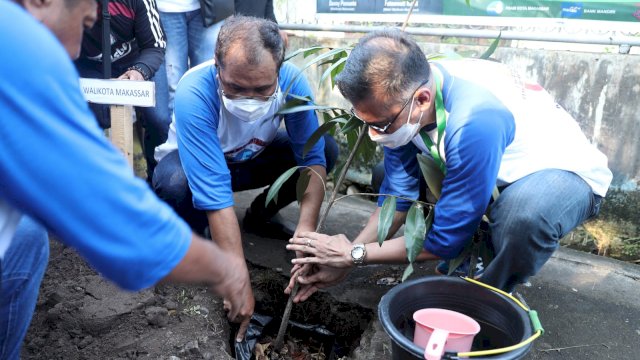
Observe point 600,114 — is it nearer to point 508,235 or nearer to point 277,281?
point 508,235

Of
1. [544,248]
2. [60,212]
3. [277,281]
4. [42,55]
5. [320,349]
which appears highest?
[42,55]

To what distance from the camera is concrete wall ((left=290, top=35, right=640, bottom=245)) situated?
109 inches

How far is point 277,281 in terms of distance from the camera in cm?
252

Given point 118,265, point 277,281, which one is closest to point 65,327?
point 277,281

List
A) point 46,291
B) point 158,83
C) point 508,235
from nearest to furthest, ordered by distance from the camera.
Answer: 1. point 508,235
2. point 46,291
3. point 158,83

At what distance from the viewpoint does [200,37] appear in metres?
3.17

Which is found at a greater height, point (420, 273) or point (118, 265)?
point (118, 265)

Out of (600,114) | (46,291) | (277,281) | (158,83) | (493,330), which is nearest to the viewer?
(493,330)

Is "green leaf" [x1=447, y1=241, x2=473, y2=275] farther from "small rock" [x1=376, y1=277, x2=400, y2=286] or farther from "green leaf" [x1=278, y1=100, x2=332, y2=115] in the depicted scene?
"green leaf" [x1=278, y1=100, x2=332, y2=115]

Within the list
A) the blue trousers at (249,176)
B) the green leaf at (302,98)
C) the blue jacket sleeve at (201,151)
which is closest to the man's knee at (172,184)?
the blue trousers at (249,176)

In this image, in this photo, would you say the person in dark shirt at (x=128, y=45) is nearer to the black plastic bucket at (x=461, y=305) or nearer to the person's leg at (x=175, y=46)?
the person's leg at (x=175, y=46)

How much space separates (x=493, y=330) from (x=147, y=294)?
4.50ft

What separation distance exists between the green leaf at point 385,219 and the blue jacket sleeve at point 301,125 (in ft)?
2.12

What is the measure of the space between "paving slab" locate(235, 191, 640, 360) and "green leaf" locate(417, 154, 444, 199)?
0.62 metres
